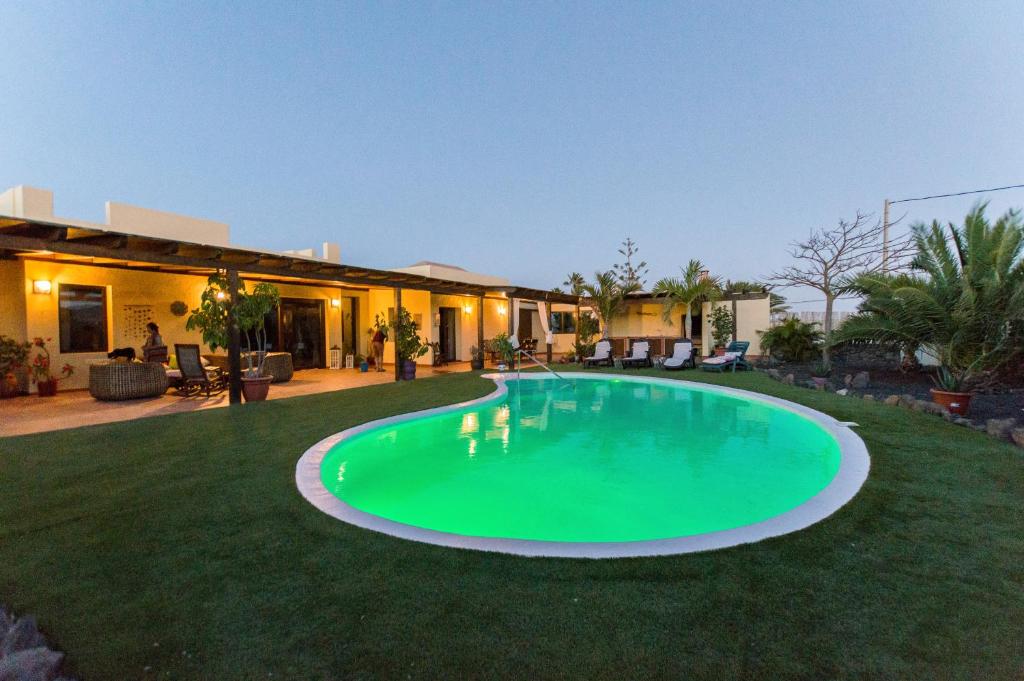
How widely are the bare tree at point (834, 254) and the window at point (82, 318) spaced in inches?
756

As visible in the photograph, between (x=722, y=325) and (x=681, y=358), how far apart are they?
496cm

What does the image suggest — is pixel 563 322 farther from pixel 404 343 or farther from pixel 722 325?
pixel 404 343

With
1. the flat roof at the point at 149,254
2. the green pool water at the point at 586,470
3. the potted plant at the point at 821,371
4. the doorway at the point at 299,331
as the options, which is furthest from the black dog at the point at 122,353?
the potted plant at the point at 821,371

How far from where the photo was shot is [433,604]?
2406 millimetres

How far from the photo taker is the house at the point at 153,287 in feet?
25.7

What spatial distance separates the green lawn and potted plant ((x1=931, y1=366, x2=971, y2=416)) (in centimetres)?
436

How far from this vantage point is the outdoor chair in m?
9.57

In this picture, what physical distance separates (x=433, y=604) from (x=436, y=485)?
10.6 ft

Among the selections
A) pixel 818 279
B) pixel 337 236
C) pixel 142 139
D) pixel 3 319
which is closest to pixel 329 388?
pixel 3 319

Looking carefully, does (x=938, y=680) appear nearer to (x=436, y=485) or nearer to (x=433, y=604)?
(x=433, y=604)

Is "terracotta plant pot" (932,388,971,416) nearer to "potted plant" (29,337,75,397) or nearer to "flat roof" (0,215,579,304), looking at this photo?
"flat roof" (0,215,579,304)

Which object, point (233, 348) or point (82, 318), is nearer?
point (233, 348)

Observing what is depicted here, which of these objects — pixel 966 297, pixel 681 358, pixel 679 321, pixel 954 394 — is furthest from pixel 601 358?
pixel 966 297

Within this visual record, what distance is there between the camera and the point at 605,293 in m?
18.6
